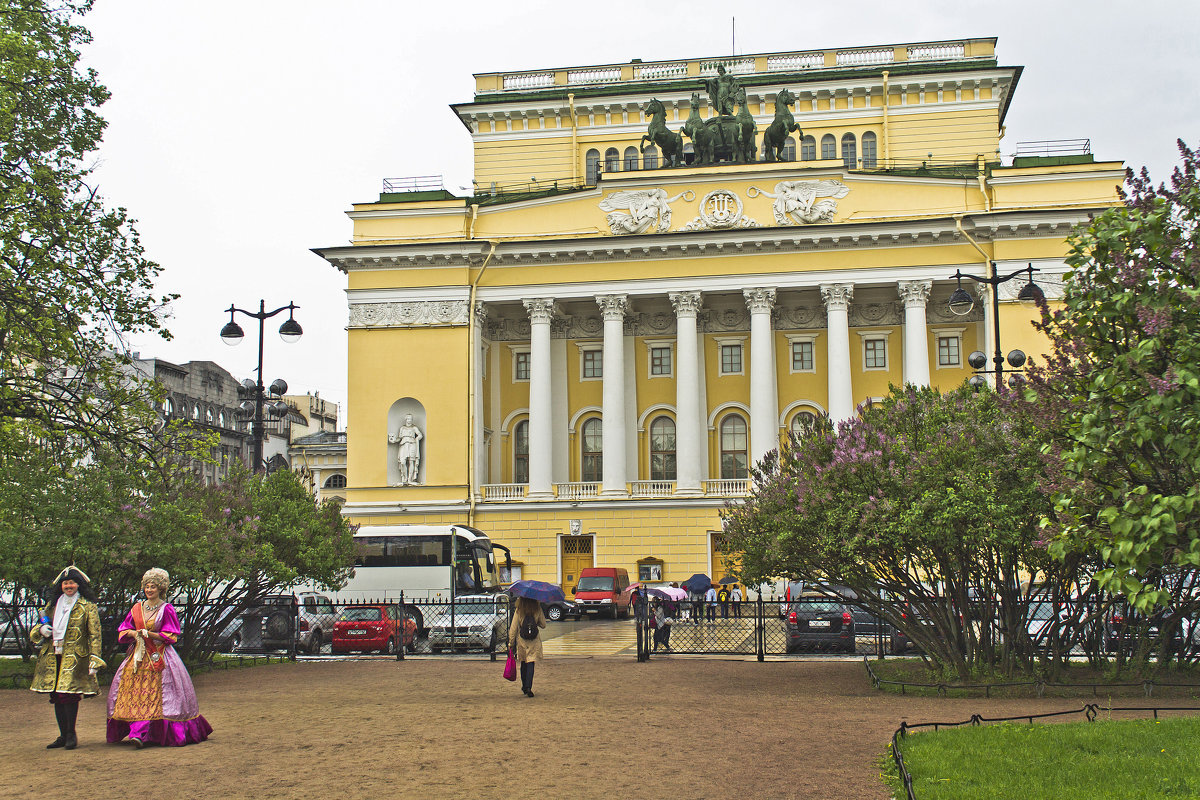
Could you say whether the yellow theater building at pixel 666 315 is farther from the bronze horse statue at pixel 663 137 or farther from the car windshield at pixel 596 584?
the car windshield at pixel 596 584

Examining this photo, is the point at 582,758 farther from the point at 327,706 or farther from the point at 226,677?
the point at 226,677

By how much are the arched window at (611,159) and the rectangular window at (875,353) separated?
14.5 meters

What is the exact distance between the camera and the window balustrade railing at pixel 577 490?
44812 millimetres

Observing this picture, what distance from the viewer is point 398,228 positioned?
46.3 meters

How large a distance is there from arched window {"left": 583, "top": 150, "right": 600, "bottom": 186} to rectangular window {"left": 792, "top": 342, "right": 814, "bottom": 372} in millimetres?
12857

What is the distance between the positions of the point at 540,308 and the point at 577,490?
744 centimetres

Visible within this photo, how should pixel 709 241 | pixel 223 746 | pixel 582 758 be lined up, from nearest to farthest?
pixel 582 758, pixel 223 746, pixel 709 241

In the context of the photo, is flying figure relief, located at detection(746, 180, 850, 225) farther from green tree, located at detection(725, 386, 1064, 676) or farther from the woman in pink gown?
the woman in pink gown

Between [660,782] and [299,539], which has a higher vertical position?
[299,539]

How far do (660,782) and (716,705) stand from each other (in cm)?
580

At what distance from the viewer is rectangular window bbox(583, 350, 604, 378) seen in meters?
48.7

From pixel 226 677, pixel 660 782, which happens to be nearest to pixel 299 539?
pixel 226 677

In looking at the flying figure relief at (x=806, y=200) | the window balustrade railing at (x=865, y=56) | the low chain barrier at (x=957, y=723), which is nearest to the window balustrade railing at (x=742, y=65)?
the window balustrade railing at (x=865, y=56)

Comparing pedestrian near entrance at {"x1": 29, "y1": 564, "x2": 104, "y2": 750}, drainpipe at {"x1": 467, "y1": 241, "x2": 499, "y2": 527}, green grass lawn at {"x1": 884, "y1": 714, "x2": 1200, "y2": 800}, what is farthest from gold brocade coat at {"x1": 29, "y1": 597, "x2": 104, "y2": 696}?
drainpipe at {"x1": 467, "y1": 241, "x2": 499, "y2": 527}
